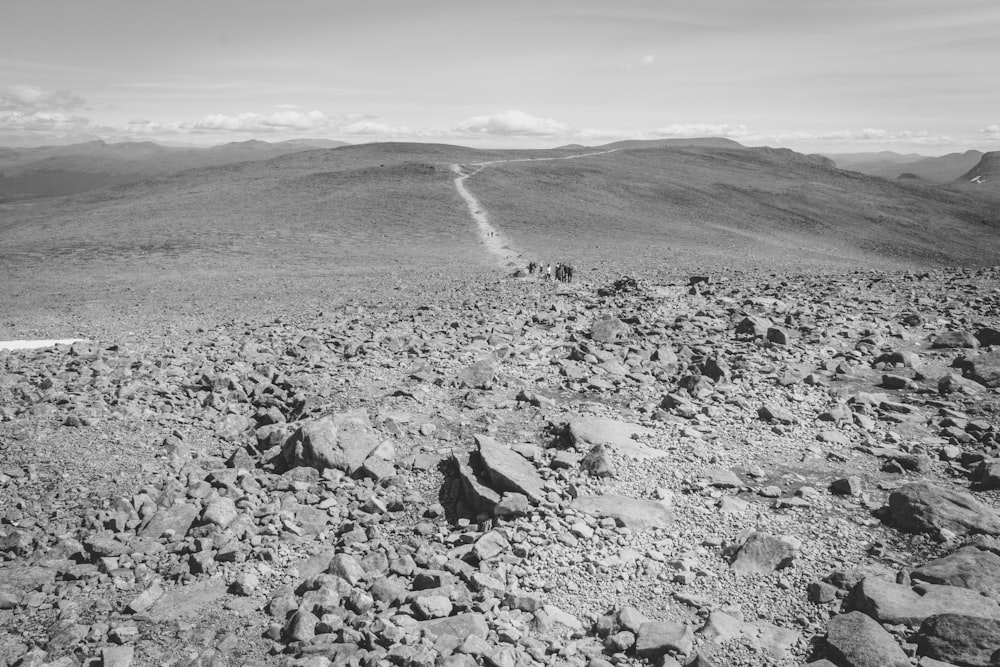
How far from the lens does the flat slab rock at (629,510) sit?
559cm

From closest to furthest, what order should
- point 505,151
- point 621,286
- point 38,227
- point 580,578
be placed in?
point 580,578 < point 621,286 < point 38,227 < point 505,151

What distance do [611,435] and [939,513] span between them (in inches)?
119

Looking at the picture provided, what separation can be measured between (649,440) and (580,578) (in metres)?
2.52

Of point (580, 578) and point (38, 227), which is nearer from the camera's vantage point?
point (580, 578)

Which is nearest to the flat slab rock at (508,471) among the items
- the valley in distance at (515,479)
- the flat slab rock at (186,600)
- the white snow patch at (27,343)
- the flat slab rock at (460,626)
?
the valley in distance at (515,479)

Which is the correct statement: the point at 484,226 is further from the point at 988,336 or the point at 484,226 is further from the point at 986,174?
the point at 986,174

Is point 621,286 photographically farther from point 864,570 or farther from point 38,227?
point 38,227

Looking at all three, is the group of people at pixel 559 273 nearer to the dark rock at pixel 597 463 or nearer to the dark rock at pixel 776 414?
the dark rock at pixel 776 414

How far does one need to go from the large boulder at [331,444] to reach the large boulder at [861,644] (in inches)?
171

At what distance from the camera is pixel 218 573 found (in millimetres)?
5062

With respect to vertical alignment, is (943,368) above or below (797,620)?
above

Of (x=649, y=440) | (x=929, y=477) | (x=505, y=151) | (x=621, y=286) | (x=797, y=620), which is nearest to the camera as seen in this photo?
(x=797, y=620)

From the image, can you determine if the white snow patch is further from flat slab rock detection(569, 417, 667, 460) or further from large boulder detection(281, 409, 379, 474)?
flat slab rock detection(569, 417, 667, 460)

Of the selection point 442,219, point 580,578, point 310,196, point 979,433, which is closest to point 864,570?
point 580,578
